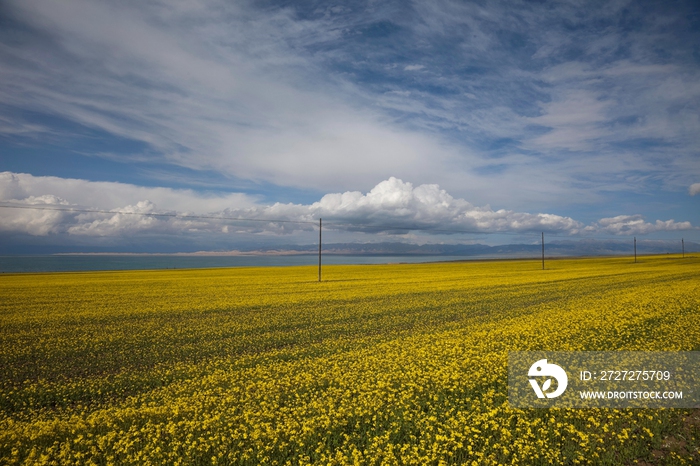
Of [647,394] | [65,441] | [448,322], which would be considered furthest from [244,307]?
[647,394]

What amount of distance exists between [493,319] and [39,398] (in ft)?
74.3

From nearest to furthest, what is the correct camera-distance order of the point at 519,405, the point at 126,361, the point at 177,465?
the point at 177,465, the point at 519,405, the point at 126,361

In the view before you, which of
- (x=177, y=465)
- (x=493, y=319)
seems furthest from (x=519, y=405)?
(x=493, y=319)

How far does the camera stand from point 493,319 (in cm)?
2416

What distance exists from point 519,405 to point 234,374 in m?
9.78

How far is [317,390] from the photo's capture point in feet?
40.3

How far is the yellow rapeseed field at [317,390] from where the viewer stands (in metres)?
8.71

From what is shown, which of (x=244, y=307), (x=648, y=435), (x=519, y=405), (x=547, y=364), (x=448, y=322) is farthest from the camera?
(x=244, y=307)

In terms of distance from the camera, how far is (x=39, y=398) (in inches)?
496

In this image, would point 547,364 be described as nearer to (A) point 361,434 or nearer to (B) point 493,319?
(A) point 361,434

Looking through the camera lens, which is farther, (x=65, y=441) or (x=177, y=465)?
(x=65, y=441)

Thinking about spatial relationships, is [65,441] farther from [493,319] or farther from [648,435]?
[493,319]

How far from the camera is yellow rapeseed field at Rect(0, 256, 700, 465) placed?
871 cm

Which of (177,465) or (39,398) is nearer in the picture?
(177,465)
